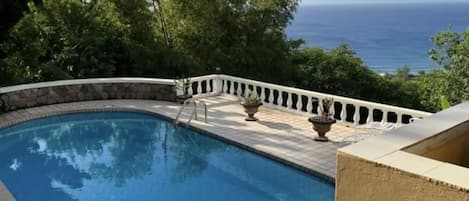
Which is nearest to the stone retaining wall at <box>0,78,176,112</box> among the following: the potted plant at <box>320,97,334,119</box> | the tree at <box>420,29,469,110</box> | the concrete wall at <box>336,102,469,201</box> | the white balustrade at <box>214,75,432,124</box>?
the white balustrade at <box>214,75,432,124</box>

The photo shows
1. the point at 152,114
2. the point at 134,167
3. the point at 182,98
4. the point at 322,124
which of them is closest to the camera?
the point at 134,167

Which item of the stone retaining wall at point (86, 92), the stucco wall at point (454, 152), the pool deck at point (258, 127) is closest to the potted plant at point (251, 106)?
the pool deck at point (258, 127)

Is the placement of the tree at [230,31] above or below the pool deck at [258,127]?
above

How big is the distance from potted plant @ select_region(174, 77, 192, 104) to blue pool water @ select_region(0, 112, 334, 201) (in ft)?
3.04

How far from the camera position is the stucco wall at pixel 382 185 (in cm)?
159

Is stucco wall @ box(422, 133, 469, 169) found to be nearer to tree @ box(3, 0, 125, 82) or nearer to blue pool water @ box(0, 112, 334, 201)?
blue pool water @ box(0, 112, 334, 201)

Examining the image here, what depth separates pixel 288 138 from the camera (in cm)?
707

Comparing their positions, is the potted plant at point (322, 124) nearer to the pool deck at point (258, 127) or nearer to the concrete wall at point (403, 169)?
the pool deck at point (258, 127)

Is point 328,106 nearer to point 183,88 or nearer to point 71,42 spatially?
point 183,88

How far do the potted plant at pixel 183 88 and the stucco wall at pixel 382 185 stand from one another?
25.2 ft

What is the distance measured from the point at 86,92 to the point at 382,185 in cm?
905

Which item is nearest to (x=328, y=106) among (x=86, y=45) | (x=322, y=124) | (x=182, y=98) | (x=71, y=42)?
(x=322, y=124)

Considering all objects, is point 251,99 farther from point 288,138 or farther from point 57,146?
point 57,146

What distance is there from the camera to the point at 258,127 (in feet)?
25.5
